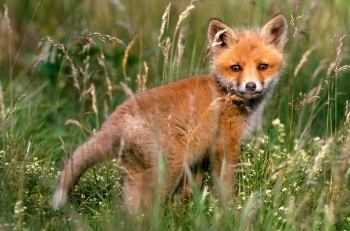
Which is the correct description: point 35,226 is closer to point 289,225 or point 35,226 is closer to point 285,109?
point 289,225

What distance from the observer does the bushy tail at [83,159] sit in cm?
396

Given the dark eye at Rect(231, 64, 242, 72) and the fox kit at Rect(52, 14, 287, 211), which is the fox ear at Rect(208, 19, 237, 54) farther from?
the dark eye at Rect(231, 64, 242, 72)

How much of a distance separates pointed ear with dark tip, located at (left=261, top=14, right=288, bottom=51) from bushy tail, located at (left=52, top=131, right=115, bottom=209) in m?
1.82

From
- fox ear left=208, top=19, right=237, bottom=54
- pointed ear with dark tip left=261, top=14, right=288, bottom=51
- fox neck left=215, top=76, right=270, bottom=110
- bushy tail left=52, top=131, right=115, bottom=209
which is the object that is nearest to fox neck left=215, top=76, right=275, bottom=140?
fox neck left=215, top=76, right=270, bottom=110

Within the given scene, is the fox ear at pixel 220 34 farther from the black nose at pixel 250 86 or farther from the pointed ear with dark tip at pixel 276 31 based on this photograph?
the black nose at pixel 250 86

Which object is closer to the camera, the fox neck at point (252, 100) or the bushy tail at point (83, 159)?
the bushy tail at point (83, 159)

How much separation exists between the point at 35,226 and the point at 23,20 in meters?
5.25

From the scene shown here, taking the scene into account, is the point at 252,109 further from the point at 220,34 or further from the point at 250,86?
the point at 220,34

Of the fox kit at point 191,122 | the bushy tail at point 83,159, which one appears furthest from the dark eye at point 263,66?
the bushy tail at point 83,159

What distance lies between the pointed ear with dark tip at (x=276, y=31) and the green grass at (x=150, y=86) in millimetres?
170

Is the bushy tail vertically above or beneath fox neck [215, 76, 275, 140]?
beneath

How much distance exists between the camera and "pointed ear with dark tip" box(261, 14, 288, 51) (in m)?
5.18

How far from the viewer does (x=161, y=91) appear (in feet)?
15.5

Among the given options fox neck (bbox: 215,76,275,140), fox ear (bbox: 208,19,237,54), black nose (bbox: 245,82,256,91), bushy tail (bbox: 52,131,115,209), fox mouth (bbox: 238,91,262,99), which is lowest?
bushy tail (bbox: 52,131,115,209)
